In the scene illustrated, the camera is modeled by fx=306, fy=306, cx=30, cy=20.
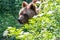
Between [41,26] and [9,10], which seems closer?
[41,26]

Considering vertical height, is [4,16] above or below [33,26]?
below

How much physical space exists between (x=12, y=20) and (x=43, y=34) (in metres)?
5.27

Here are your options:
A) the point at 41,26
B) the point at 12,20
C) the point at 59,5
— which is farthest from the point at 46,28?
the point at 12,20

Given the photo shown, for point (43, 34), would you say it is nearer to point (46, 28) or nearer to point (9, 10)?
point (46, 28)

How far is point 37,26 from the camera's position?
91.7 inches

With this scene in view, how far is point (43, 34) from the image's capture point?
7.30ft

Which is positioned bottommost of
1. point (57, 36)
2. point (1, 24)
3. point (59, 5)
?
point (1, 24)

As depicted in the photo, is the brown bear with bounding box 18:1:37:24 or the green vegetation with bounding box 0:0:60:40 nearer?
the green vegetation with bounding box 0:0:60:40

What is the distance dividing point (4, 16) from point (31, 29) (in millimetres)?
5374

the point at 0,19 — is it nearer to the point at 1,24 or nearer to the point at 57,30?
the point at 1,24

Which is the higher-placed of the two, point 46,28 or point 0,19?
point 46,28

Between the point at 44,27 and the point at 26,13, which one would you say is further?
the point at 26,13

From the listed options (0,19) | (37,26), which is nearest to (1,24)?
(0,19)

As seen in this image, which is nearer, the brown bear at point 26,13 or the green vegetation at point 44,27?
the green vegetation at point 44,27
